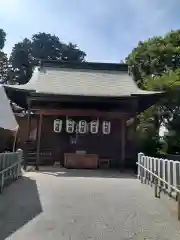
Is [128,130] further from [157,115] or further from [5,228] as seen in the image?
[5,228]

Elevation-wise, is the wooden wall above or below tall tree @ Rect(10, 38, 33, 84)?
below

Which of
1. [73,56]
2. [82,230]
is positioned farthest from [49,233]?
[73,56]

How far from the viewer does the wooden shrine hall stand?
13.9 m

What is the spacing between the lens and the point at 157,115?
19719 mm

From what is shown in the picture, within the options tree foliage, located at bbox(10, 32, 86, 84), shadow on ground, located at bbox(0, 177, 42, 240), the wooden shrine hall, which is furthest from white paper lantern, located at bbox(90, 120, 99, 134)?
tree foliage, located at bbox(10, 32, 86, 84)

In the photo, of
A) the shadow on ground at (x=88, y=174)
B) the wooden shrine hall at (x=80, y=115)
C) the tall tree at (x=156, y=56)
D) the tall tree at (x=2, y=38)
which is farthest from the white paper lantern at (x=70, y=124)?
the tall tree at (x=2, y=38)

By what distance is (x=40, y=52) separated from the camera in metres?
43.2

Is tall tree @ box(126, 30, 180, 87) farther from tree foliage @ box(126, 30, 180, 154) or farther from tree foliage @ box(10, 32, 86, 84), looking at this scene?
tree foliage @ box(10, 32, 86, 84)

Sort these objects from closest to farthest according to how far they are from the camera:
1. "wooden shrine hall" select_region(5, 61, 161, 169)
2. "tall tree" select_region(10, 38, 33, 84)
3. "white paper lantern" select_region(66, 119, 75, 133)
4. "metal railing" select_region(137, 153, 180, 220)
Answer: "metal railing" select_region(137, 153, 180, 220) < "wooden shrine hall" select_region(5, 61, 161, 169) < "white paper lantern" select_region(66, 119, 75, 133) < "tall tree" select_region(10, 38, 33, 84)

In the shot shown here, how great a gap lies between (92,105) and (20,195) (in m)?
8.70

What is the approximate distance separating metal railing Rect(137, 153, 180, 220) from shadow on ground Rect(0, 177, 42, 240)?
2.67 meters

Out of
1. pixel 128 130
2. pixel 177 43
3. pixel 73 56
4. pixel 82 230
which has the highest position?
pixel 73 56

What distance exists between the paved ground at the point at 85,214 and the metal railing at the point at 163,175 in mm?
259

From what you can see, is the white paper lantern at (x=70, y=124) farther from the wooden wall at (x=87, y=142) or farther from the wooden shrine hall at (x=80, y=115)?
the wooden wall at (x=87, y=142)
